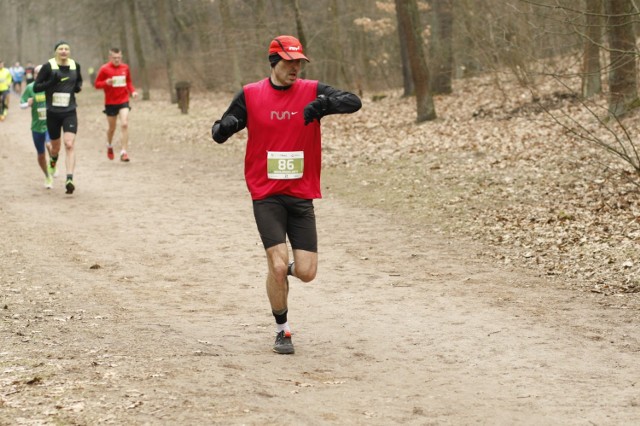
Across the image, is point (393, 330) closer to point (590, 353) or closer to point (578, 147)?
point (590, 353)

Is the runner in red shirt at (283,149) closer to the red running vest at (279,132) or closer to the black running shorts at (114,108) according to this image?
the red running vest at (279,132)

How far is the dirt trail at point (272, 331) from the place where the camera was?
5484 mm

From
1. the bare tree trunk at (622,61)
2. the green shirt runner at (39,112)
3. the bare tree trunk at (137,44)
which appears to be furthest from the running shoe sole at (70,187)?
the bare tree trunk at (137,44)

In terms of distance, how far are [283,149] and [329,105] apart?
0.47 m

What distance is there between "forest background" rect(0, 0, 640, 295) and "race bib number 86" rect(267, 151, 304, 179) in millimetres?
3315

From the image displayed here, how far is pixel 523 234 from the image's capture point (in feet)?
37.4

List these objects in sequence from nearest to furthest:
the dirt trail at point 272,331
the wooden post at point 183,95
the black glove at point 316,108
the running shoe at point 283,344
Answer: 1. the dirt trail at point 272,331
2. the black glove at point 316,108
3. the running shoe at point 283,344
4. the wooden post at point 183,95

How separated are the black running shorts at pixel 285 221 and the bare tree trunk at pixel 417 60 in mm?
14824

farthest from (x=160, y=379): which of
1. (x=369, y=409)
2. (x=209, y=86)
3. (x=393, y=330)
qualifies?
(x=209, y=86)

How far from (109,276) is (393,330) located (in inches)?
137

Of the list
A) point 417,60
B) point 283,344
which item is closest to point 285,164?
Result: point 283,344

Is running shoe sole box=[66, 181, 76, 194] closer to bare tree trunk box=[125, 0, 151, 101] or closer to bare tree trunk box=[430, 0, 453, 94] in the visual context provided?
bare tree trunk box=[430, 0, 453, 94]

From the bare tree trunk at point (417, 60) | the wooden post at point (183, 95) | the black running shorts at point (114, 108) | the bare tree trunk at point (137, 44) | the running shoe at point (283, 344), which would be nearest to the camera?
the running shoe at point (283, 344)

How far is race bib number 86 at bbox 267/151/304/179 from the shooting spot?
6.83 metres
